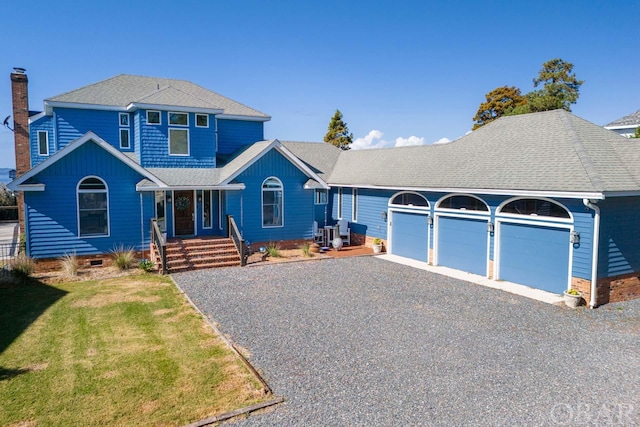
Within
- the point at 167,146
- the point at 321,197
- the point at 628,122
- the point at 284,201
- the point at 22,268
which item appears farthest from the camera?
the point at 628,122

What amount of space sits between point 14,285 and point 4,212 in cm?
2443

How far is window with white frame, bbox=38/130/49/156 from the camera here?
66.0 ft

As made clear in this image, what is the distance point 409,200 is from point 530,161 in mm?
5362

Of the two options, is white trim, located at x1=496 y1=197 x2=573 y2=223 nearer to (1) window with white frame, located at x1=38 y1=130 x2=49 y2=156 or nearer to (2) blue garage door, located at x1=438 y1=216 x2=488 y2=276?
(2) blue garage door, located at x1=438 y1=216 x2=488 y2=276

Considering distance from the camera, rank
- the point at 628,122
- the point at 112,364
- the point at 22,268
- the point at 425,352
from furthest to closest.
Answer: the point at 628,122
the point at 22,268
the point at 425,352
the point at 112,364

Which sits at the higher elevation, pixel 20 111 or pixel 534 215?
pixel 20 111

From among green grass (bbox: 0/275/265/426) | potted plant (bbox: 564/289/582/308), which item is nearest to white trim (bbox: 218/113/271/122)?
green grass (bbox: 0/275/265/426)

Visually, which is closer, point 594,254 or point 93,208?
point 594,254

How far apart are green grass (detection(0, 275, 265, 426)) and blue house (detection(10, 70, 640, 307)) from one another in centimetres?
A: 504

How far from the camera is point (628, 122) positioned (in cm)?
3212

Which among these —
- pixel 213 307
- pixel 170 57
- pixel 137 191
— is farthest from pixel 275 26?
pixel 213 307

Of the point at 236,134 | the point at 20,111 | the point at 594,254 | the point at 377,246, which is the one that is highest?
the point at 20,111

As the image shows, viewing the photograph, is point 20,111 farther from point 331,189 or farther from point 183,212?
point 331,189

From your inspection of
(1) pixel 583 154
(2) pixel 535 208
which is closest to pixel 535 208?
(2) pixel 535 208
